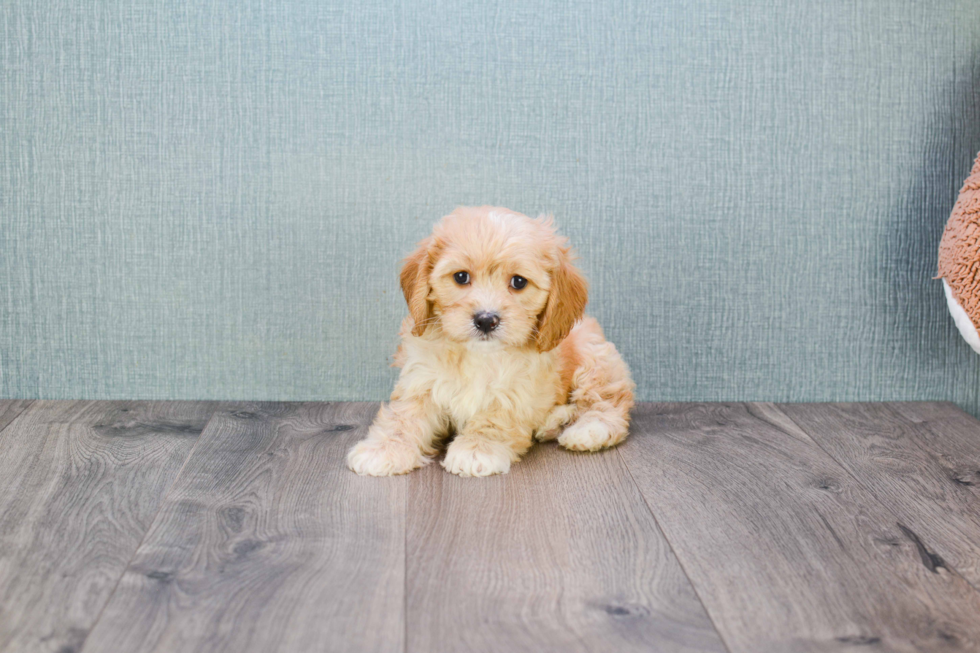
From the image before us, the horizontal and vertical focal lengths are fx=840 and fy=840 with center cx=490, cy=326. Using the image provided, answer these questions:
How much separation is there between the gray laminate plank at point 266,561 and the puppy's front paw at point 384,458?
1.1 inches

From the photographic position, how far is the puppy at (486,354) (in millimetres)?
1793

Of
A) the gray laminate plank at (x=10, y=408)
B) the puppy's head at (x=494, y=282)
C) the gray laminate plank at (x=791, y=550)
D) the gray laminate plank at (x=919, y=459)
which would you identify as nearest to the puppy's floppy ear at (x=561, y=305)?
the puppy's head at (x=494, y=282)

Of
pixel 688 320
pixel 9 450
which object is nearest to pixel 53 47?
pixel 9 450

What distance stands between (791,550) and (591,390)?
0.71m

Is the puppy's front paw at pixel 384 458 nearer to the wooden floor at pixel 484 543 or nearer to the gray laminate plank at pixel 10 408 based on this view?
the wooden floor at pixel 484 543

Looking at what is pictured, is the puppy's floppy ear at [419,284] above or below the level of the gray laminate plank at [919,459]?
above

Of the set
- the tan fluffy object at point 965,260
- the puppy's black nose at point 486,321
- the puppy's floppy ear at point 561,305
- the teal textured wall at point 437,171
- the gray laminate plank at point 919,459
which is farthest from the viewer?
the teal textured wall at point 437,171

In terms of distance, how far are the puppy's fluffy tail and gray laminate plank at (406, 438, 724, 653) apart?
197 mm

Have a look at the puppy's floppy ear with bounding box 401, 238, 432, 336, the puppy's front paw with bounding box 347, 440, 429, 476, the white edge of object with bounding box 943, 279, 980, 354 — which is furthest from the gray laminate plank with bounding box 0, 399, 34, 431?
the white edge of object with bounding box 943, 279, 980, 354

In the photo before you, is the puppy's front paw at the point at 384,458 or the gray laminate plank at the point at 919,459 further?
the puppy's front paw at the point at 384,458

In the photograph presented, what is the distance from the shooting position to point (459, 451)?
1.87m

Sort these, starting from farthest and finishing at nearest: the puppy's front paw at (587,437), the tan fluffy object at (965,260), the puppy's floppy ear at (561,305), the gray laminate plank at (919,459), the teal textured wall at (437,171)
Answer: the teal textured wall at (437,171), the tan fluffy object at (965,260), the puppy's front paw at (587,437), the puppy's floppy ear at (561,305), the gray laminate plank at (919,459)

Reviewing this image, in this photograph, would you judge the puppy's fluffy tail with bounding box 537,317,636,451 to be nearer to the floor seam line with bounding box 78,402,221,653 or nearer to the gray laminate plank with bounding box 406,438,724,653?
the gray laminate plank with bounding box 406,438,724,653

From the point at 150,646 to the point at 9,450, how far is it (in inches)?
40.9
